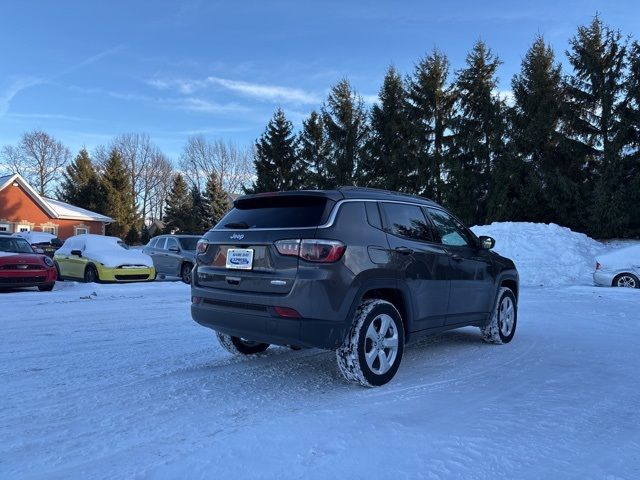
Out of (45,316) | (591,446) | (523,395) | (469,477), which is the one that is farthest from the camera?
(45,316)

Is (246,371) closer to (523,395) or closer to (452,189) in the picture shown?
(523,395)

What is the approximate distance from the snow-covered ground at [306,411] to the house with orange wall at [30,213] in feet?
110

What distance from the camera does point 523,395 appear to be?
14.1ft

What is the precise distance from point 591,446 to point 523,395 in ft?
3.38

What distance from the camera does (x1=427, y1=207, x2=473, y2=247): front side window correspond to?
5.74 meters

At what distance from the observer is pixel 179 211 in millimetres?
52719

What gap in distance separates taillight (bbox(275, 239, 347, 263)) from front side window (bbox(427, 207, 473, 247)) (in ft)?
6.30

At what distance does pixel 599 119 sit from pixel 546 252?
1090 cm

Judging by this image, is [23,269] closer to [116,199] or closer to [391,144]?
[391,144]

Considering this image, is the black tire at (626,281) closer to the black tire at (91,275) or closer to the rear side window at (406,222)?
the rear side window at (406,222)

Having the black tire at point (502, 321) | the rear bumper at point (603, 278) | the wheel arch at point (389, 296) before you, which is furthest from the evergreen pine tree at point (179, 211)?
the wheel arch at point (389, 296)

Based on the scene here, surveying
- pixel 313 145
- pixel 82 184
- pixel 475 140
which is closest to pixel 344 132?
pixel 313 145

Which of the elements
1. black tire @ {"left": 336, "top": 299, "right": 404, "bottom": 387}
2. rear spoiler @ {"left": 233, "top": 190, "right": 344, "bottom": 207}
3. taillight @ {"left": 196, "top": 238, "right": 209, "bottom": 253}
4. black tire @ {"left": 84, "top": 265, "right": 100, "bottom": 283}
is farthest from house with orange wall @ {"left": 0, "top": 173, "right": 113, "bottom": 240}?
black tire @ {"left": 336, "top": 299, "right": 404, "bottom": 387}

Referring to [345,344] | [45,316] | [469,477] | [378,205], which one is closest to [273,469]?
[469,477]
